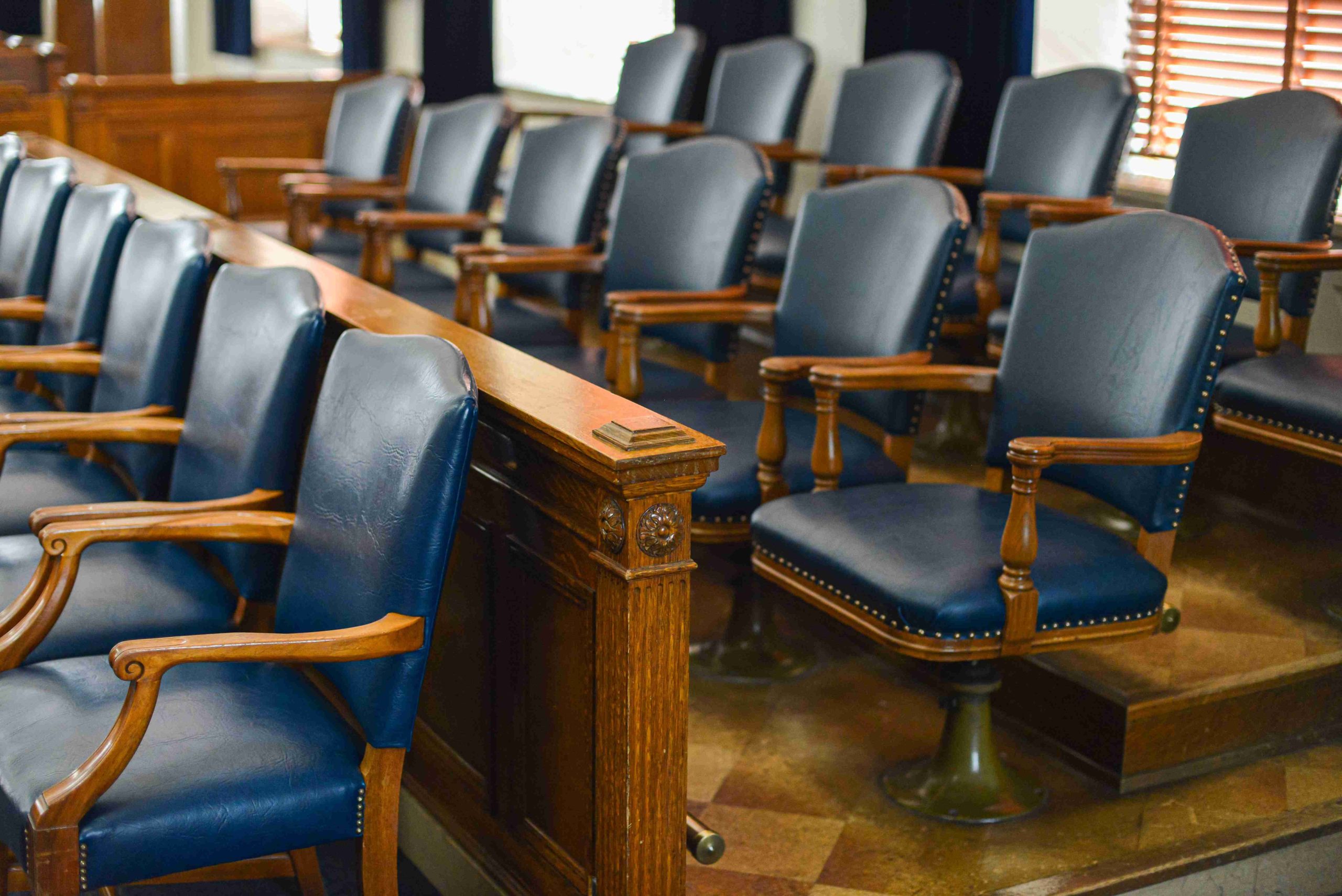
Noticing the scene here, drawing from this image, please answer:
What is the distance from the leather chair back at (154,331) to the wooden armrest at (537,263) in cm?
86

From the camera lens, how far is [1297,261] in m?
2.90

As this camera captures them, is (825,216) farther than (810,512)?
Yes

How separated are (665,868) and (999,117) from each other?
281 cm

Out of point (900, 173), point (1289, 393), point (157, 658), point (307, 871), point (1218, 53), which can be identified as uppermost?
point (1218, 53)

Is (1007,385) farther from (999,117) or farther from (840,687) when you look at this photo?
(999,117)

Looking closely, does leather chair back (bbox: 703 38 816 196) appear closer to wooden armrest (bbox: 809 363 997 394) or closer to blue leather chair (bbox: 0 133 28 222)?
blue leather chair (bbox: 0 133 28 222)

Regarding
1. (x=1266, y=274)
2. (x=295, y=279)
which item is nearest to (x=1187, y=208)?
(x=1266, y=274)

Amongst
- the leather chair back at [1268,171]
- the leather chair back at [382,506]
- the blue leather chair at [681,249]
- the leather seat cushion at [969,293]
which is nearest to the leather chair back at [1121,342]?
the blue leather chair at [681,249]

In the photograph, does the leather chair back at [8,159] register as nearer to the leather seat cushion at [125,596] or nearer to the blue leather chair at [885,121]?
the leather seat cushion at [125,596]

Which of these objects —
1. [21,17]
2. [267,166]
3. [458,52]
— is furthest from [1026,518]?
[21,17]

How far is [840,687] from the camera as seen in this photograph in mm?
2787

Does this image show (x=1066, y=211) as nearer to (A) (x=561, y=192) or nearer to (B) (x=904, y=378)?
(B) (x=904, y=378)

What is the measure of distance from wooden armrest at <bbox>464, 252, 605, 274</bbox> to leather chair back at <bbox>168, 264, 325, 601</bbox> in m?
1.12

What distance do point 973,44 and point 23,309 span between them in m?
2.87
